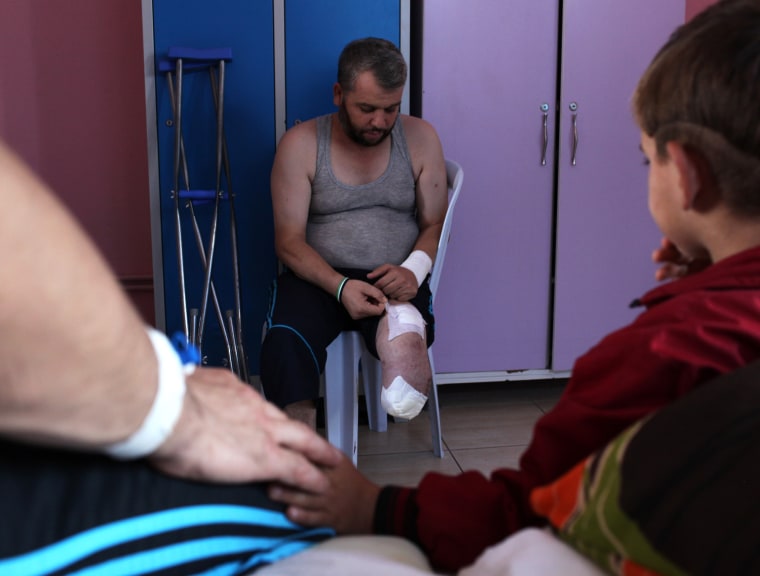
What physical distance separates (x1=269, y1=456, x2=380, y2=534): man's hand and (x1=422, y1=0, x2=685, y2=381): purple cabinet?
2.28 m

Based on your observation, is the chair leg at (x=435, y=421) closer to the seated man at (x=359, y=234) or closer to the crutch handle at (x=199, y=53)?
the seated man at (x=359, y=234)

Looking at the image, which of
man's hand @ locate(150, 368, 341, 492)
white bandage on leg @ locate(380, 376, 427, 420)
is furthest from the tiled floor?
man's hand @ locate(150, 368, 341, 492)

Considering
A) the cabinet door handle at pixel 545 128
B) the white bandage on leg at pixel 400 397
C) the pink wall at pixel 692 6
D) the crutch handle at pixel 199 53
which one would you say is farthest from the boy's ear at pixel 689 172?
the pink wall at pixel 692 6

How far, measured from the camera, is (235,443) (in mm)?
772

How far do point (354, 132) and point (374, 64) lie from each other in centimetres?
24

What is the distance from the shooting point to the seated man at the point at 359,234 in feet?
7.48

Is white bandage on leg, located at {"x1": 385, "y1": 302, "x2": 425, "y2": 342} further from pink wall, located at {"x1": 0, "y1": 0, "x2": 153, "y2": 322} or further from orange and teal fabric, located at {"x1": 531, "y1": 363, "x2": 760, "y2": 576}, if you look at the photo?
orange and teal fabric, located at {"x1": 531, "y1": 363, "x2": 760, "y2": 576}

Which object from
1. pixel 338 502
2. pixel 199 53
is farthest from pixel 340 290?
Result: pixel 338 502

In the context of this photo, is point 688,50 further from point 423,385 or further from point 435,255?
point 435,255

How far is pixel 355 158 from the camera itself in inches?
107

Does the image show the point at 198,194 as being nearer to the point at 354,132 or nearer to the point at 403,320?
the point at 354,132

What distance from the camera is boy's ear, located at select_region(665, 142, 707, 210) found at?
0.88m

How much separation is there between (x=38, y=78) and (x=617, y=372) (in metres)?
3.23

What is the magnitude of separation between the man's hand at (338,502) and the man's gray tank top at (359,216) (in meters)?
1.73
